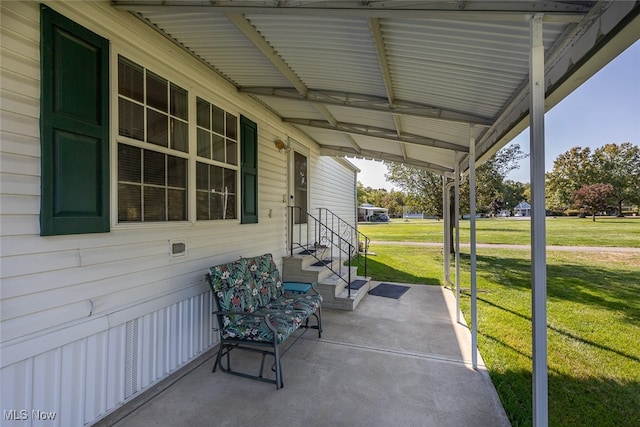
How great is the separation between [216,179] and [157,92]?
115 centimetres

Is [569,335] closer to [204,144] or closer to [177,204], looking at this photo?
[177,204]

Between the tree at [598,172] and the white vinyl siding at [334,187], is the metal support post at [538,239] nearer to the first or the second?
the white vinyl siding at [334,187]

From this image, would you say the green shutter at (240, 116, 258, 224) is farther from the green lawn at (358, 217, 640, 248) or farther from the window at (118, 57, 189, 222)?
the green lawn at (358, 217, 640, 248)

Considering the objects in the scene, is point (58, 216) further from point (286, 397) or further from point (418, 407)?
point (418, 407)

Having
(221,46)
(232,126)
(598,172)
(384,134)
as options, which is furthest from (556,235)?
(221,46)

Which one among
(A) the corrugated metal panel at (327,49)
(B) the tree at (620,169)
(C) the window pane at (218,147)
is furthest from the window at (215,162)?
(B) the tree at (620,169)

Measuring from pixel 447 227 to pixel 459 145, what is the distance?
3.08m

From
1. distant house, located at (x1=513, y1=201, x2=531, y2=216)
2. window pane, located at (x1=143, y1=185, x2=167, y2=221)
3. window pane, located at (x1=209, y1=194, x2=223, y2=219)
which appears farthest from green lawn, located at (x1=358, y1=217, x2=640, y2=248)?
distant house, located at (x1=513, y1=201, x2=531, y2=216)

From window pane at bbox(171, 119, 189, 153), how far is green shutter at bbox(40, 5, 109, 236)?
74 centimetres

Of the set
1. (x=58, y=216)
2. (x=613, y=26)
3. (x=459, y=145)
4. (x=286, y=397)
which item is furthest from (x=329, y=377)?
(x=459, y=145)

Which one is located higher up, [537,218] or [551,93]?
[551,93]

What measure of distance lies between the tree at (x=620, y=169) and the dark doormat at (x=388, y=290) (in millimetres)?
27219

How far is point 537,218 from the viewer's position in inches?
65.6

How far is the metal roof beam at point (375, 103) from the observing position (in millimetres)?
3264
